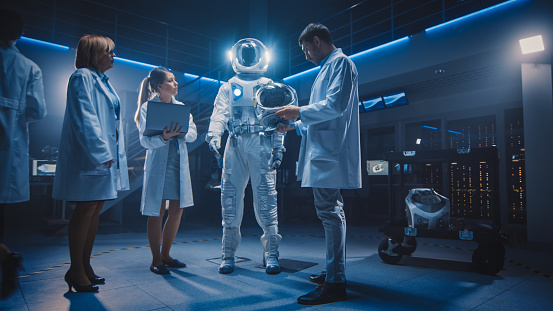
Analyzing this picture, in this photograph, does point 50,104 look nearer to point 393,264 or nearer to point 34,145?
point 34,145

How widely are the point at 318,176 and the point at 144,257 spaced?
2.53m

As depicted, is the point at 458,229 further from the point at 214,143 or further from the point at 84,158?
the point at 84,158

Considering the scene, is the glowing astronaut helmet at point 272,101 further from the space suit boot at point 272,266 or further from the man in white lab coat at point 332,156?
the space suit boot at point 272,266

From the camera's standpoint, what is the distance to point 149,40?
8656mm

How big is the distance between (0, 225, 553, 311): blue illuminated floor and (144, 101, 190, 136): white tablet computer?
124 centimetres

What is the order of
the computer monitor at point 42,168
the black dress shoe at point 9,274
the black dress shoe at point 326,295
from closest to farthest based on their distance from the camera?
the black dress shoe at point 9,274
the black dress shoe at point 326,295
the computer monitor at point 42,168

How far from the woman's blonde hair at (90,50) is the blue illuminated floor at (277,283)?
1646 mm

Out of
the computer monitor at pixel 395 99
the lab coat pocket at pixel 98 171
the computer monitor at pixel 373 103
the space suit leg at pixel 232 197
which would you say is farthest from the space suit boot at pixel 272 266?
the computer monitor at pixel 373 103

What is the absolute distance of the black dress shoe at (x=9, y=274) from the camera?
5.39 ft

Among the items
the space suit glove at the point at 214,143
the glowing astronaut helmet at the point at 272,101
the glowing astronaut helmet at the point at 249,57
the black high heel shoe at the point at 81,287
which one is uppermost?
the glowing astronaut helmet at the point at 249,57

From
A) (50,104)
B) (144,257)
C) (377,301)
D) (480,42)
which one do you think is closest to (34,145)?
(50,104)

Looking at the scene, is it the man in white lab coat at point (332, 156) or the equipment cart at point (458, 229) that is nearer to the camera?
the man in white lab coat at point (332, 156)

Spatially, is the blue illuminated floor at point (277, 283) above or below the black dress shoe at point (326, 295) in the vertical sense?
below

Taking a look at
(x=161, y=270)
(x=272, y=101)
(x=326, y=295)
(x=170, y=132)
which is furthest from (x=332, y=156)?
(x=161, y=270)
